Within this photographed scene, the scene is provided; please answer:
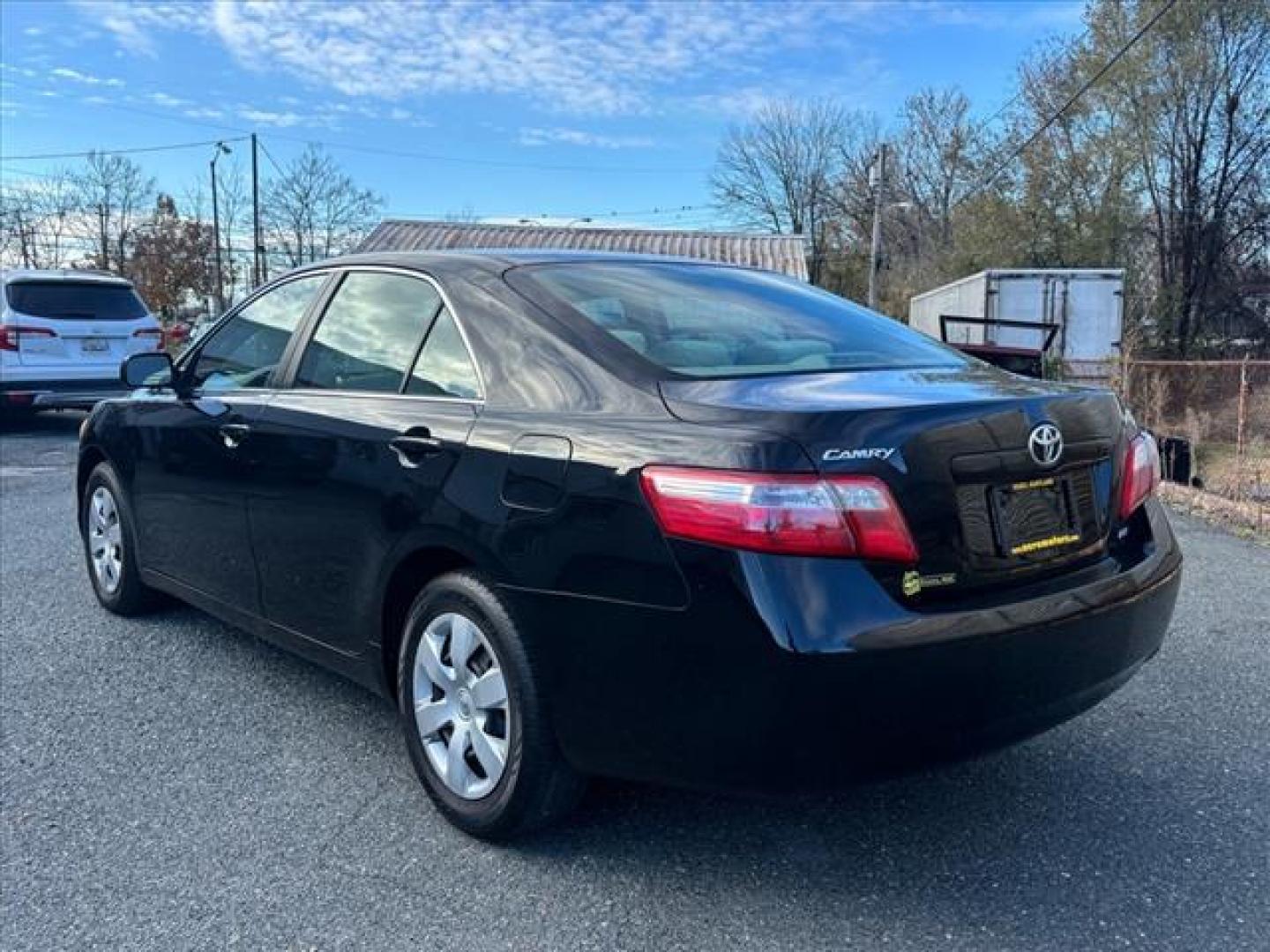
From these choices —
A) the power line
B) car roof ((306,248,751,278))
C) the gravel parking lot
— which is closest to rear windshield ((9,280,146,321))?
the gravel parking lot

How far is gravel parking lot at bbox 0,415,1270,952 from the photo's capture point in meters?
2.39

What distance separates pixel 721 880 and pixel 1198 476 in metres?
8.36

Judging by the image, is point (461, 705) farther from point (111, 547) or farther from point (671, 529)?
point (111, 547)

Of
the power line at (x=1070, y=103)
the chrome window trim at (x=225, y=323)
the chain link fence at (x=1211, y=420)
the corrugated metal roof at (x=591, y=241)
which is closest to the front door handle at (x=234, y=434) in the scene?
the chrome window trim at (x=225, y=323)

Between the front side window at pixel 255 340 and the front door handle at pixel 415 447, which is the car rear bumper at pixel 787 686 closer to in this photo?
the front door handle at pixel 415 447

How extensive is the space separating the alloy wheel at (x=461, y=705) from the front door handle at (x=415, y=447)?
0.44 metres

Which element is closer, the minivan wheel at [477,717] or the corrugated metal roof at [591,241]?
the minivan wheel at [477,717]

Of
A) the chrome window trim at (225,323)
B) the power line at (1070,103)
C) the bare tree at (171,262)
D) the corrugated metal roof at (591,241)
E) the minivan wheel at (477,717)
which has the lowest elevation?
the minivan wheel at (477,717)

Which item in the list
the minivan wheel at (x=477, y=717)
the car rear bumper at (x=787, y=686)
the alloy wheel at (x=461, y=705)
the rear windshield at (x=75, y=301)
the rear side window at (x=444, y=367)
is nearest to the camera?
the car rear bumper at (x=787, y=686)

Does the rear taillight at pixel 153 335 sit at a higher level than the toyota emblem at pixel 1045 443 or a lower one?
higher

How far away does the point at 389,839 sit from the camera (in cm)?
281

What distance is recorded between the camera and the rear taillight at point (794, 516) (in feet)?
7.08

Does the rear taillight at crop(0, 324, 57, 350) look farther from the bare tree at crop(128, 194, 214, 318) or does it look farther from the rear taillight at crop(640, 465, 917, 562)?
the bare tree at crop(128, 194, 214, 318)

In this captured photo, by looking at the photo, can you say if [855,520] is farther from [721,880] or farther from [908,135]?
[908,135]
